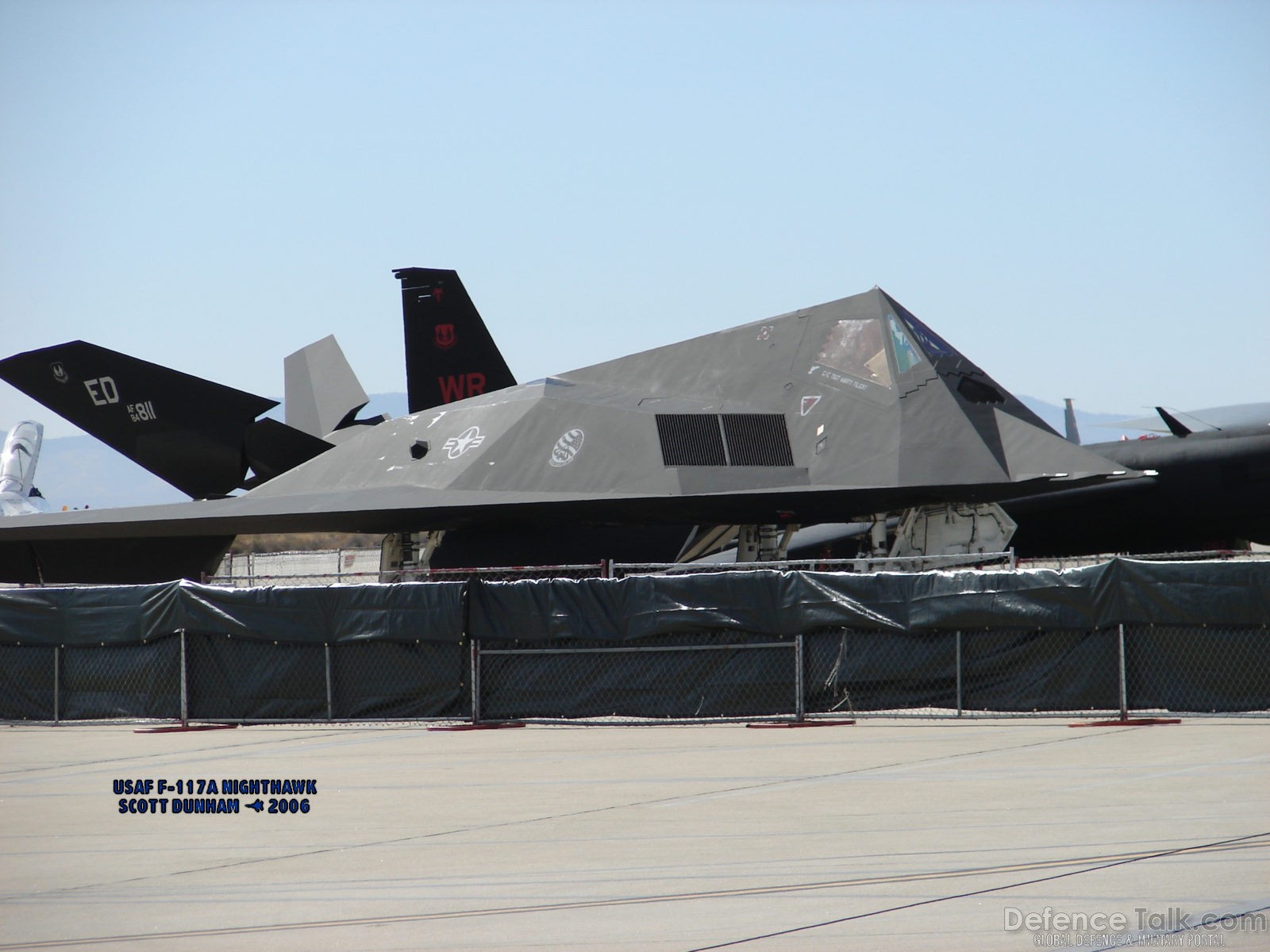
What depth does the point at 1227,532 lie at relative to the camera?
2072cm

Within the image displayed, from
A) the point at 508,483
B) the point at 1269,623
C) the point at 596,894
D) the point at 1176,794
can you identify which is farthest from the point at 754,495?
the point at 596,894

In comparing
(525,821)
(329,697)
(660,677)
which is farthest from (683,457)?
(525,821)

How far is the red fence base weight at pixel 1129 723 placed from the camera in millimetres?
12133

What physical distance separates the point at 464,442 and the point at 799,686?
7542 mm

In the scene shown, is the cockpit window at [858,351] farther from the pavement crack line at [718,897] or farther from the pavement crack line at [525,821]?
the pavement crack line at [718,897]

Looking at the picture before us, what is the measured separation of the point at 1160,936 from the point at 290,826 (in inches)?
203

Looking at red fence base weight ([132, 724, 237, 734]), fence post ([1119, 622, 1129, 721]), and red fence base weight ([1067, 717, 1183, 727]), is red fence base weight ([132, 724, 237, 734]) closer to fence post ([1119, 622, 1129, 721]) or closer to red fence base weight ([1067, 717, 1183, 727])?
red fence base weight ([1067, 717, 1183, 727])

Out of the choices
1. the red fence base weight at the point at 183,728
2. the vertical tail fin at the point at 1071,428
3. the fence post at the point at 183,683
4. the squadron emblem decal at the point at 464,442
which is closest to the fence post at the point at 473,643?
the red fence base weight at the point at 183,728

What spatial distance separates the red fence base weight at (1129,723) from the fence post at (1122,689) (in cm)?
5

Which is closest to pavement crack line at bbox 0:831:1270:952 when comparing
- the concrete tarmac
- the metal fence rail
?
the concrete tarmac

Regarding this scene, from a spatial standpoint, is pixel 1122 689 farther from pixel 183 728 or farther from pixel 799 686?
pixel 183 728

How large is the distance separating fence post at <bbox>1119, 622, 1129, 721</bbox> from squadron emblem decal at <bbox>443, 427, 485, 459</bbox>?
943cm

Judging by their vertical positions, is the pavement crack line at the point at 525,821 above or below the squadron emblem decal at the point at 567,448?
below

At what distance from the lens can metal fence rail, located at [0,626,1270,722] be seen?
12555mm
